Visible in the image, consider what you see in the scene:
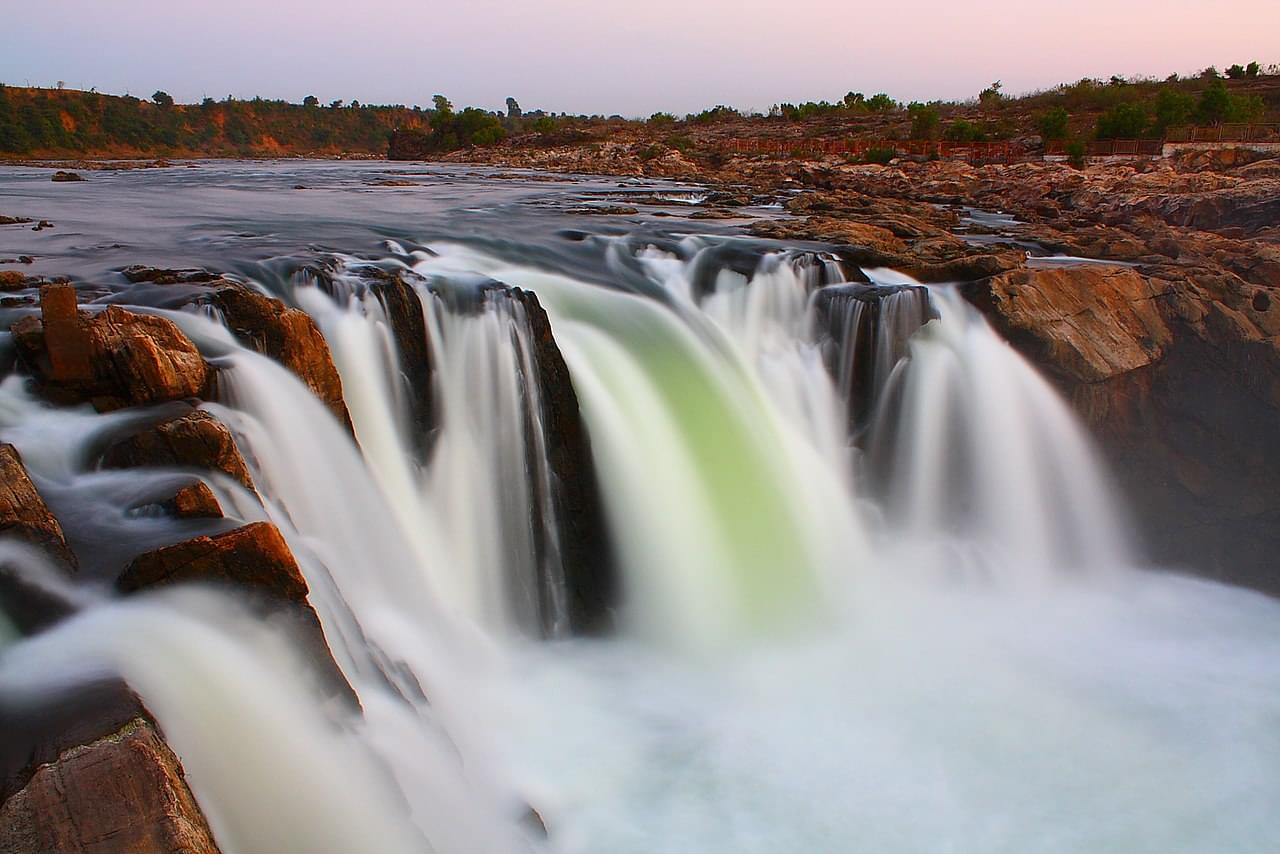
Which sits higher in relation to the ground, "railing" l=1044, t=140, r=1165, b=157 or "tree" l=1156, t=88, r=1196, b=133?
"tree" l=1156, t=88, r=1196, b=133

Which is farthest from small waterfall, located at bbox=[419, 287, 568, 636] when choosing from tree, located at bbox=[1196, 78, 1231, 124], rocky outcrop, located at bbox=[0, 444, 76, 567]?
tree, located at bbox=[1196, 78, 1231, 124]

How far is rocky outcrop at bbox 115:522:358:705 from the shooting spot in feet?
13.2

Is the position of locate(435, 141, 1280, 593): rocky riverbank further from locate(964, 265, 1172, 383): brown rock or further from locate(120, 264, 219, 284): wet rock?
locate(120, 264, 219, 284): wet rock

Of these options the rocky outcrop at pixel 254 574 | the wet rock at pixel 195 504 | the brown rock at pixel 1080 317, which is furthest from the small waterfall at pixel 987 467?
the wet rock at pixel 195 504

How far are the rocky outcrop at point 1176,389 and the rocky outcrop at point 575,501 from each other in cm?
508

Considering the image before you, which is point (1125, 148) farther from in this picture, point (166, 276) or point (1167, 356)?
point (166, 276)

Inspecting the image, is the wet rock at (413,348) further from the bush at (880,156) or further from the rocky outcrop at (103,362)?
the bush at (880,156)

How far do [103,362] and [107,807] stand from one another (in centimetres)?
354

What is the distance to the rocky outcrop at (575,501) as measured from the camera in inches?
299

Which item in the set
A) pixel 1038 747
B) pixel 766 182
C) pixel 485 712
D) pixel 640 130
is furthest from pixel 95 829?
pixel 640 130

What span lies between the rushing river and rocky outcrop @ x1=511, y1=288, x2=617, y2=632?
0.10 m

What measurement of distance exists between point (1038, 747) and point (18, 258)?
35.6 ft

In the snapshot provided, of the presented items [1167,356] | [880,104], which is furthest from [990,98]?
[1167,356]

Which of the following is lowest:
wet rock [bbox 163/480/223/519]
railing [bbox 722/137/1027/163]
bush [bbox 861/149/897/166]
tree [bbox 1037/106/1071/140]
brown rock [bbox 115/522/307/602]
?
brown rock [bbox 115/522/307/602]
